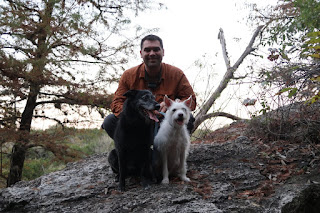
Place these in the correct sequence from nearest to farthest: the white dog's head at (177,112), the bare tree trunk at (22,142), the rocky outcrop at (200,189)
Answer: the rocky outcrop at (200,189), the white dog's head at (177,112), the bare tree trunk at (22,142)

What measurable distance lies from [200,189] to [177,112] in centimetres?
109

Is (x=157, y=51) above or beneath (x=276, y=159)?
above

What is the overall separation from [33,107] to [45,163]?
2.52 metres

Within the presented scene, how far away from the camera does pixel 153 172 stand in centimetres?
387

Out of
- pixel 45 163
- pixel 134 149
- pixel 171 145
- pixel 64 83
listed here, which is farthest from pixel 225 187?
pixel 45 163

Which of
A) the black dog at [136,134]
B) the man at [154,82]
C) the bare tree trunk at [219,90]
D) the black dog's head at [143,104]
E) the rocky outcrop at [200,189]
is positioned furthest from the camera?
the bare tree trunk at [219,90]

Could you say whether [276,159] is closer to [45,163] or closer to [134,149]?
[134,149]

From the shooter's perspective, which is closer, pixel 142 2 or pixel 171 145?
pixel 171 145

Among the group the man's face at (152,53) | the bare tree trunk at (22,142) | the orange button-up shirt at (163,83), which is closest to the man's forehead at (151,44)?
the man's face at (152,53)

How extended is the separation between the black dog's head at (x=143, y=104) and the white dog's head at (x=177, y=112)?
0.38 m

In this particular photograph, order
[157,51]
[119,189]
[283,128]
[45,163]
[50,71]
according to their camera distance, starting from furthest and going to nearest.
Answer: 1. [45,163]
2. [50,71]
3. [283,128]
4. [157,51]
5. [119,189]

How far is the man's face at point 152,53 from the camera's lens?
4.10 metres

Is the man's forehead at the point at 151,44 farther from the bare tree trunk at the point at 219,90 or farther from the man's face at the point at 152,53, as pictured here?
the bare tree trunk at the point at 219,90

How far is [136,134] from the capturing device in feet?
11.4
